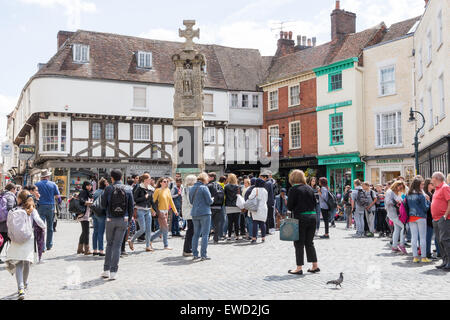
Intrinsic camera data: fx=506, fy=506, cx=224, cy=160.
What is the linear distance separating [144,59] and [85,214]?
937 inches

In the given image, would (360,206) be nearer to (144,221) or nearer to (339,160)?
(144,221)

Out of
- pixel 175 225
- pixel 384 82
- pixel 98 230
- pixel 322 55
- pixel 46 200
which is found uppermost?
pixel 322 55

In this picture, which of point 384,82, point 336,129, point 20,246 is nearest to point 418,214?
point 20,246

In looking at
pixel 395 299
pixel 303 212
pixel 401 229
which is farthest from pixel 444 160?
pixel 395 299

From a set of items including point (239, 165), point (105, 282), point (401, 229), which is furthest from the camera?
point (239, 165)

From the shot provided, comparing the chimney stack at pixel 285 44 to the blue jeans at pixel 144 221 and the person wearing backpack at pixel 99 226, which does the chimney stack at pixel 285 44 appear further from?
the person wearing backpack at pixel 99 226

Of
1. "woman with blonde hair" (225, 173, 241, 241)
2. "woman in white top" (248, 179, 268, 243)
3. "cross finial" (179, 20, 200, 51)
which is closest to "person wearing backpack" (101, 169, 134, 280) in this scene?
"woman in white top" (248, 179, 268, 243)

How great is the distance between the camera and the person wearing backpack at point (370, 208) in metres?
15.4

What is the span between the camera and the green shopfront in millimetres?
29375

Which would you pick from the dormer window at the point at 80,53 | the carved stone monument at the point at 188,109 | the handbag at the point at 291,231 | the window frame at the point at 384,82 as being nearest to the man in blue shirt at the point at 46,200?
the handbag at the point at 291,231

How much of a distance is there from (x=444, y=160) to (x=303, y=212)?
11.6m

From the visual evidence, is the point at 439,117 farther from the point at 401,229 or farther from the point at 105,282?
the point at 105,282

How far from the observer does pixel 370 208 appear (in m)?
15.7

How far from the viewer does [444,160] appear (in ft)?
59.6
